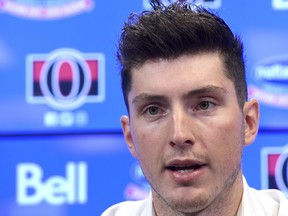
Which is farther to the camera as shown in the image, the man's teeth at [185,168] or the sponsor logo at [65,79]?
the sponsor logo at [65,79]

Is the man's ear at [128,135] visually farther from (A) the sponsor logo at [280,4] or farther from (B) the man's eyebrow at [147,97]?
(A) the sponsor logo at [280,4]

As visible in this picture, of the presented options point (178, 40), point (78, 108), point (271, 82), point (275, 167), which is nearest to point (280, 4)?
point (271, 82)

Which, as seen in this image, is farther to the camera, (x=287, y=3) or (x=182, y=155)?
(x=287, y=3)

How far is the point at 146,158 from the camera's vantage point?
1.13 m

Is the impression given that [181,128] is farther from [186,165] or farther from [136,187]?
[136,187]

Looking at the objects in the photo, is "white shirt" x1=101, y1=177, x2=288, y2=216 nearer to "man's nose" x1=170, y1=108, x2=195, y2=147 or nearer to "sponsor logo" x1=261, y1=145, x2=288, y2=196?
"man's nose" x1=170, y1=108, x2=195, y2=147

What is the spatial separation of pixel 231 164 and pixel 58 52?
28.7 inches

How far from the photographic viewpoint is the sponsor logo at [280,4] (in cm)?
173

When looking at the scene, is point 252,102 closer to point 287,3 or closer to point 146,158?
point 146,158

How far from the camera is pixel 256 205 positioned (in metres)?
1.21

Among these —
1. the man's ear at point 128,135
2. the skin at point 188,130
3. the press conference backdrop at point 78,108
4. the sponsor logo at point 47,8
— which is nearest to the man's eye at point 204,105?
the skin at point 188,130

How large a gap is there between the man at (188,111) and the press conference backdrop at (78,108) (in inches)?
18.6

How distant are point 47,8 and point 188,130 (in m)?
0.79

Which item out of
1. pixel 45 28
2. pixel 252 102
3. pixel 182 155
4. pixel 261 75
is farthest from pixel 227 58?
pixel 45 28
